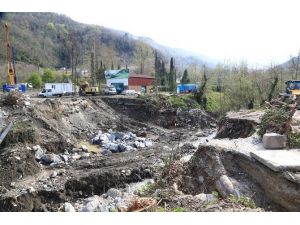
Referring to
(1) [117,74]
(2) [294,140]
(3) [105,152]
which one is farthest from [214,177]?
(1) [117,74]

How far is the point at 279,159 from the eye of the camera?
9078 mm

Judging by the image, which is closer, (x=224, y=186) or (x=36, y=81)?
(x=224, y=186)

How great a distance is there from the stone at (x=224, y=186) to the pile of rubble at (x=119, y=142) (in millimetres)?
11815

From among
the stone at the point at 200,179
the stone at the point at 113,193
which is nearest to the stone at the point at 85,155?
the stone at the point at 113,193

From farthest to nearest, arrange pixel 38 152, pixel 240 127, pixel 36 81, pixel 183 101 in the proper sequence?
pixel 36 81 → pixel 183 101 → pixel 38 152 → pixel 240 127

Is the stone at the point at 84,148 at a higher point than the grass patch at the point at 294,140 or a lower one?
lower

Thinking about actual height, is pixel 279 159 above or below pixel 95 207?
above

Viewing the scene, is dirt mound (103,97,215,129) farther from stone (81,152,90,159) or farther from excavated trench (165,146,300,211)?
excavated trench (165,146,300,211)

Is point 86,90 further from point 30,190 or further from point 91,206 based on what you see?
point 91,206

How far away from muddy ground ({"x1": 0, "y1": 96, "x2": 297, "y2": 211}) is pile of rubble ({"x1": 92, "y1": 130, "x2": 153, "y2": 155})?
0.49 m


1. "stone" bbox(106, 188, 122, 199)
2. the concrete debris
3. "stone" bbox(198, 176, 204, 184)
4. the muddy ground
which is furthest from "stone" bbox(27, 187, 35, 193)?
"stone" bbox(198, 176, 204, 184)

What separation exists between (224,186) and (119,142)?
1470cm

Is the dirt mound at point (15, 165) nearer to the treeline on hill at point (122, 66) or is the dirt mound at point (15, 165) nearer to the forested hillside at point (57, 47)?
the treeline on hill at point (122, 66)

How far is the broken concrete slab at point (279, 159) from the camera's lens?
8.38m
